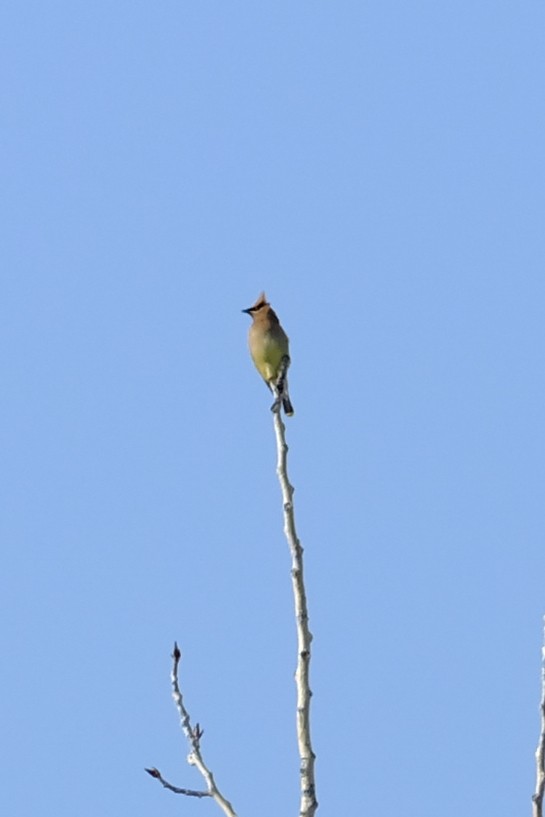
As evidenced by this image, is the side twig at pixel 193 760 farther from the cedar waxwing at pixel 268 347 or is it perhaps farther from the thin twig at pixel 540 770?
the cedar waxwing at pixel 268 347

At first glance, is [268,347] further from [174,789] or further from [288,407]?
[174,789]

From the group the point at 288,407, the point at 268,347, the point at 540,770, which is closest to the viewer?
the point at 540,770

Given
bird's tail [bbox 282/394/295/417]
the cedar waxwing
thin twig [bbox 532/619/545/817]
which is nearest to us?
thin twig [bbox 532/619/545/817]

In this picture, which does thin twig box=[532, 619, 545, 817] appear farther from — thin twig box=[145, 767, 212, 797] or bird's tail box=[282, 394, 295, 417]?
bird's tail box=[282, 394, 295, 417]

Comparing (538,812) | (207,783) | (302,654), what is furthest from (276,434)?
(538,812)

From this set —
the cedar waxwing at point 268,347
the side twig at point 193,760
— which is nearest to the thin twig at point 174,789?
the side twig at point 193,760

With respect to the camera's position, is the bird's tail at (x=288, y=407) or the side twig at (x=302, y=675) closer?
the side twig at (x=302, y=675)

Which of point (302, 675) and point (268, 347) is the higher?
point (268, 347)

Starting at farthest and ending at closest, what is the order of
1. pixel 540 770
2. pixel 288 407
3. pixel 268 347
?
pixel 288 407 → pixel 268 347 → pixel 540 770

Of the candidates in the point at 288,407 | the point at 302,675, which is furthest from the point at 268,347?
the point at 302,675

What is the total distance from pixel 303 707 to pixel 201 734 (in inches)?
11.6

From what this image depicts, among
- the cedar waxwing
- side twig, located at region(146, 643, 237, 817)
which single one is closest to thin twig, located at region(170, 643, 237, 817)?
side twig, located at region(146, 643, 237, 817)

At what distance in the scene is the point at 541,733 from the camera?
402 centimetres

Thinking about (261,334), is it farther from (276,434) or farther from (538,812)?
(538,812)
